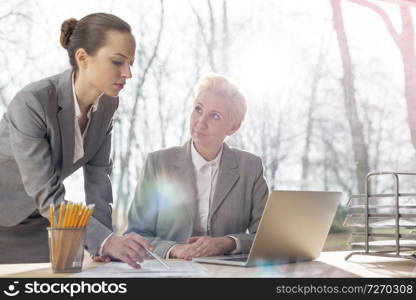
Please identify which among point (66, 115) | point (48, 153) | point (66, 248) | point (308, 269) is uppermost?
point (66, 115)

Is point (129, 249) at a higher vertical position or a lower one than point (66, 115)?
lower

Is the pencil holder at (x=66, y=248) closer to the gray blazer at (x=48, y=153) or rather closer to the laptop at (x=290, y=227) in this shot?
the gray blazer at (x=48, y=153)

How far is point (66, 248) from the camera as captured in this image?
118cm

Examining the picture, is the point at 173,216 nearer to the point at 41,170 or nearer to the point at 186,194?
the point at 186,194

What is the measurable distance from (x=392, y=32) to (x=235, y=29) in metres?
1.03

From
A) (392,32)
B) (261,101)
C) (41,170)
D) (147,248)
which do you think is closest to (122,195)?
(261,101)

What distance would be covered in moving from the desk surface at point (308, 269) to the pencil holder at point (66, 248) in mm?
23

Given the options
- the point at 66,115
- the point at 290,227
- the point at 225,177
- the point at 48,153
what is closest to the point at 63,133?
the point at 66,115

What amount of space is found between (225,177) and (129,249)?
0.74 meters

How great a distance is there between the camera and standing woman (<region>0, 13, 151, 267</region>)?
1.56 metres

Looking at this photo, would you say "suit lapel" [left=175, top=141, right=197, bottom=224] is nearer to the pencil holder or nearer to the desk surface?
the desk surface

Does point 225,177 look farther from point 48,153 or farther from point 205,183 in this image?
point 48,153

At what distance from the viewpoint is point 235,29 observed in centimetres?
321

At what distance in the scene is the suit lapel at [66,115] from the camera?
1.71 m
